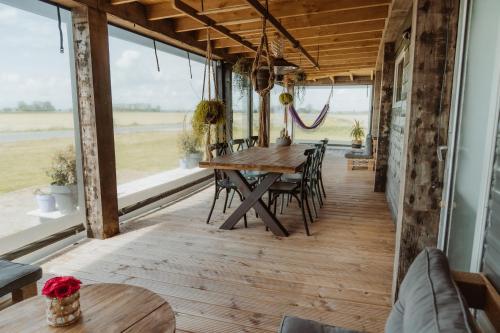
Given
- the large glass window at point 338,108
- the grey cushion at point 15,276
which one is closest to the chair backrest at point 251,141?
the grey cushion at point 15,276

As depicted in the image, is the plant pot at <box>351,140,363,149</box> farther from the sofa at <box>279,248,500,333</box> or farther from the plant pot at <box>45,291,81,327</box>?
the plant pot at <box>45,291,81,327</box>

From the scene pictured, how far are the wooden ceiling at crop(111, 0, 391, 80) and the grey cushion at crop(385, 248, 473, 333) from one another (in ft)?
6.43

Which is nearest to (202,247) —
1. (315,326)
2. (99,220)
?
(99,220)

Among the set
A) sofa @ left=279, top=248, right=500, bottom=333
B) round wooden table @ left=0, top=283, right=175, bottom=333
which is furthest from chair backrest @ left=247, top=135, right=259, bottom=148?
sofa @ left=279, top=248, right=500, bottom=333

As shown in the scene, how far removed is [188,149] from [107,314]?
3.87m

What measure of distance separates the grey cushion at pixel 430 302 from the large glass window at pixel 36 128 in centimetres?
264

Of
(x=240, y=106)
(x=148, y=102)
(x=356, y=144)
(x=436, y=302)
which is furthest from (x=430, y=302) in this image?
(x=356, y=144)

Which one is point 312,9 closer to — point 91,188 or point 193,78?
point 193,78

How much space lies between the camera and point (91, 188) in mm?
2828

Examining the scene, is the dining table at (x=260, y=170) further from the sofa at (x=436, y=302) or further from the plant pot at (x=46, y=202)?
the sofa at (x=436, y=302)

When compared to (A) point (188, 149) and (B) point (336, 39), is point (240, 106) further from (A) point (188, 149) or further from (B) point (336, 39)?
(B) point (336, 39)

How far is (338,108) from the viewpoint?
1003cm

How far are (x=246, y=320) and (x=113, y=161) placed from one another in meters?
1.94

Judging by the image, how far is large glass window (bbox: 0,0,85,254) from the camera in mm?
2379
